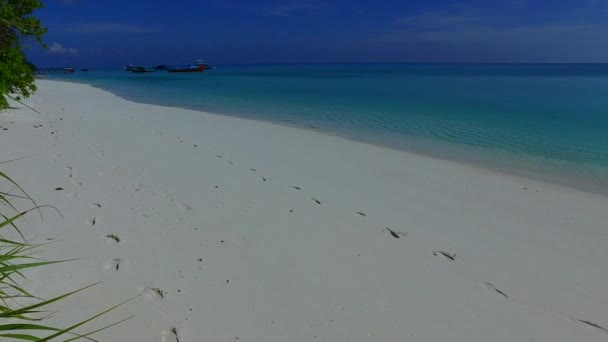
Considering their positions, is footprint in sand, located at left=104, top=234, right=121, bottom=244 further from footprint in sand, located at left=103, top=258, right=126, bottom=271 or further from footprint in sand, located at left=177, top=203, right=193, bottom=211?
footprint in sand, located at left=177, top=203, right=193, bottom=211

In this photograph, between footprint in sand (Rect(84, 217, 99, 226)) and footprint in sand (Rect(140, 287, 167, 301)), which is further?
footprint in sand (Rect(84, 217, 99, 226))

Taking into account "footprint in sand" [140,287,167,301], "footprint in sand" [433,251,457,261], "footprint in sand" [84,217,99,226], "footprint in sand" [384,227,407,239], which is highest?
"footprint in sand" [84,217,99,226]

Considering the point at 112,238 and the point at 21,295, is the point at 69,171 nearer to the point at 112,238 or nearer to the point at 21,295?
the point at 112,238

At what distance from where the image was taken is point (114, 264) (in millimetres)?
2965

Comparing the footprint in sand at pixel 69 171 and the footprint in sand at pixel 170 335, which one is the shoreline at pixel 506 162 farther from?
the footprint in sand at pixel 170 335

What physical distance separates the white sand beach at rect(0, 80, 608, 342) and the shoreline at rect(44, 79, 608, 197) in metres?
0.65

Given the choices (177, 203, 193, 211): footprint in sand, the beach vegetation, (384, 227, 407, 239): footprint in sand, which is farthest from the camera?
(177, 203, 193, 211): footprint in sand

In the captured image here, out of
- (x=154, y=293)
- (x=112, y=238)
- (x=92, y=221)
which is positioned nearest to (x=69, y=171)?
(x=92, y=221)

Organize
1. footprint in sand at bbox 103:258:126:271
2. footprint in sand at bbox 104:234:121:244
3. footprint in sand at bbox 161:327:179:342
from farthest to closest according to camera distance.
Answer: footprint in sand at bbox 104:234:121:244
footprint in sand at bbox 103:258:126:271
footprint in sand at bbox 161:327:179:342

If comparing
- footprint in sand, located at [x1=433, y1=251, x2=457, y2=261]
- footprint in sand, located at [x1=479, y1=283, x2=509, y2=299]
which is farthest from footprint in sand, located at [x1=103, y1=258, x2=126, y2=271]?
footprint in sand, located at [x1=479, y1=283, x2=509, y2=299]

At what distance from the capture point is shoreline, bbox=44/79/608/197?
22.8 ft

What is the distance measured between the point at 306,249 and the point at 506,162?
678 centimetres

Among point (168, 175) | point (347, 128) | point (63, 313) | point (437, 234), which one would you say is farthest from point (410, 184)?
point (347, 128)

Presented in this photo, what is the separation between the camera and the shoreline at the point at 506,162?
6957 mm
